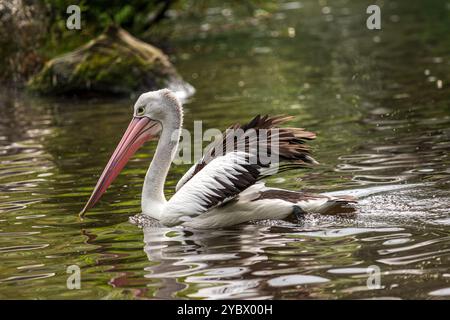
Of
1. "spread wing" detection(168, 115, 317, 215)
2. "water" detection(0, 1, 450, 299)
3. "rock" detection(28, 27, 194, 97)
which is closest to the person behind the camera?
"water" detection(0, 1, 450, 299)

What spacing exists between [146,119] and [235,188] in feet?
3.93

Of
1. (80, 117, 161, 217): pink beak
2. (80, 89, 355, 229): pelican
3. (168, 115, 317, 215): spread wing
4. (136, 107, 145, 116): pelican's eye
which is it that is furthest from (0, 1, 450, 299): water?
(136, 107, 145, 116): pelican's eye

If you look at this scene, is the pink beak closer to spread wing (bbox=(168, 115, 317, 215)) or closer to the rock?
spread wing (bbox=(168, 115, 317, 215))

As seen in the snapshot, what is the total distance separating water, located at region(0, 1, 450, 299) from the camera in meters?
5.79

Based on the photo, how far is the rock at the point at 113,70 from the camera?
15820mm

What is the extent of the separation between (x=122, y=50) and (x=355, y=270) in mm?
10861

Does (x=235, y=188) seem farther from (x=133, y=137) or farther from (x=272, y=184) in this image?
(x=272, y=184)

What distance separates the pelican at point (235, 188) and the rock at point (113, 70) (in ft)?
27.0

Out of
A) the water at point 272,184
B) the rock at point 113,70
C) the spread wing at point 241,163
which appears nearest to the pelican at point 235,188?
the spread wing at point 241,163

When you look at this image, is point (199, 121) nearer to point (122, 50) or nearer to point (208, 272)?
point (122, 50)

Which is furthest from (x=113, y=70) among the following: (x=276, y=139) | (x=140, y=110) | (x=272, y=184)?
(x=276, y=139)

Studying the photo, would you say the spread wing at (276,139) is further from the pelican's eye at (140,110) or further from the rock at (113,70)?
the rock at (113,70)

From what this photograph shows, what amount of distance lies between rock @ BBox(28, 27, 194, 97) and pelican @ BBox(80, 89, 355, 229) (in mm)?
8229

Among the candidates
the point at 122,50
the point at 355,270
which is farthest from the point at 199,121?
the point at 355,270
